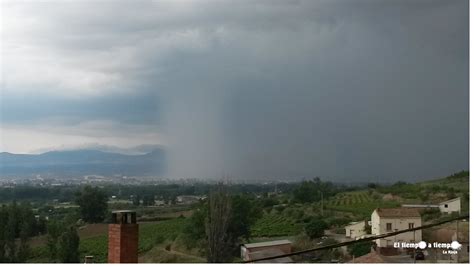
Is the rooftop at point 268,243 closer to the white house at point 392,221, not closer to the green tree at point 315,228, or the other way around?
the green tree at point 315,228

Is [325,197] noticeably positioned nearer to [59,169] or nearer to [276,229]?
[276,229]

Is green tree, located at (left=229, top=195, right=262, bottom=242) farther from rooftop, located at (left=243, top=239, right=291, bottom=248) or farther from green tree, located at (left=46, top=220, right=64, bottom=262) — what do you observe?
green tree, located at (left=46, top=220, right=64, bottom=262)

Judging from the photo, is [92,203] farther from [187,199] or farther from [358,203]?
[358,203]

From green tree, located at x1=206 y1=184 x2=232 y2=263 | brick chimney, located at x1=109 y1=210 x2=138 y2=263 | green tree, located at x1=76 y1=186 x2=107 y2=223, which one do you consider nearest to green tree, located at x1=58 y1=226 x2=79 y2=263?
green tree, located at x1=76 y1=186 x2=107 y2=223

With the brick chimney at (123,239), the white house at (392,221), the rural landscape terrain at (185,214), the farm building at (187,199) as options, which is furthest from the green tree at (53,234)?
the white house at (392,221)

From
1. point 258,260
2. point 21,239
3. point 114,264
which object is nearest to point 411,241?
point 258,260
